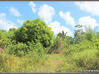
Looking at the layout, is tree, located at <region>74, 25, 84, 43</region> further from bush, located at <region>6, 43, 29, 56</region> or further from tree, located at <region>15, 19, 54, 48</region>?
bush, located at <region>6, 43, 29, 56</region>

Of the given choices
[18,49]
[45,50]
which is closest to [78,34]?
[45,50]

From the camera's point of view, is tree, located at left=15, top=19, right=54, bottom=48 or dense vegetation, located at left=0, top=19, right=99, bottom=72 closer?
dense vegetation, located at left=0, top=19, right=99, bottom=72

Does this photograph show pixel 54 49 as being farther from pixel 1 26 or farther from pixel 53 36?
pixel 1 26

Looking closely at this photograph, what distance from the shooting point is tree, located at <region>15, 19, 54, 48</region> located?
13.7 ft

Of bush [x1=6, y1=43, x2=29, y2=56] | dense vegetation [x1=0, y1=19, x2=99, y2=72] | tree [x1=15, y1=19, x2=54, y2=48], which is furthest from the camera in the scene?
tree [x1=15, y1=19, x2=54, y2=48]

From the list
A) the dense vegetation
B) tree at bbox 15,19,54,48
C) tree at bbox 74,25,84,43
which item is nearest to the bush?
the dense vegetation

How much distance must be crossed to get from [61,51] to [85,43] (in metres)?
0.77

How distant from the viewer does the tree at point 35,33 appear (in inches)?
164

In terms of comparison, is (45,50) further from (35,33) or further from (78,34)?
(78,34)

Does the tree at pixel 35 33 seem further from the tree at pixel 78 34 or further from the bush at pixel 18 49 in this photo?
the tree at pixel 78 34

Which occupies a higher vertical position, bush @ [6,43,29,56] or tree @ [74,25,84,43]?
tree @ [74,25,84,43]

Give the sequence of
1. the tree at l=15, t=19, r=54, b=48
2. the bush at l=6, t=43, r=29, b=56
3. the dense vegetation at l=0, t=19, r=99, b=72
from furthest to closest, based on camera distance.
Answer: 1. the tree at l=15, t=19, r=54, b=48
2. the bush at l=6, t=43, r=29, b=56
3. the dense vegetation at l=0, t=19, r=99, b=72

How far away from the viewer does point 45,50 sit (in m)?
3.91

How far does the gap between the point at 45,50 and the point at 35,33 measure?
649 millimetres
